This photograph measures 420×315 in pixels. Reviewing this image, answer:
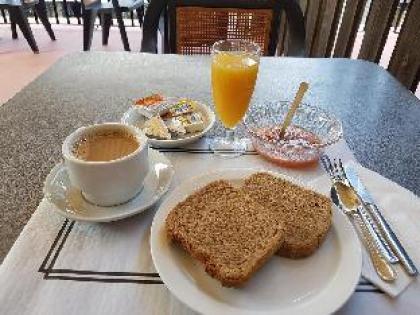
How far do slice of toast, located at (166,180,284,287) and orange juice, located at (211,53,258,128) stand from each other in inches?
11.0

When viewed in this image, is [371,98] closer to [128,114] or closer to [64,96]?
[128,114]

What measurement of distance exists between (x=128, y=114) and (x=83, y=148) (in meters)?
0.29

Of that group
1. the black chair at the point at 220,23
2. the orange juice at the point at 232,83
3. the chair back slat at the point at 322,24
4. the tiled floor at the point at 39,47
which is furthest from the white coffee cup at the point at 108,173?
the tiled floor at the point at 39,47

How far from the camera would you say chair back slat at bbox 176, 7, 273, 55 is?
1423mm

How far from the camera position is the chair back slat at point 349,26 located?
196cm

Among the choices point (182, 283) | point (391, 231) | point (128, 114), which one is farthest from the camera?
point (128, 114)

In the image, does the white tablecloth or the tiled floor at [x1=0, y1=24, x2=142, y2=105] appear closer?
the white tablecloth

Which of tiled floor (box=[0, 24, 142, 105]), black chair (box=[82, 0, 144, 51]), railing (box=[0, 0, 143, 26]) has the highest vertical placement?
black chair (box=[82, 0, 144, 51])

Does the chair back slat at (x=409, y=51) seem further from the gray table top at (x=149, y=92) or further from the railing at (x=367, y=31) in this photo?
the gray table top at (x=149, y=92)

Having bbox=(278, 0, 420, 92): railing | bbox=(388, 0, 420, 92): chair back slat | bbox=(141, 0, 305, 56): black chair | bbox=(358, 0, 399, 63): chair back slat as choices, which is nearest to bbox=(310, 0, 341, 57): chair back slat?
bbox=(278, 0, 420, 92): railing

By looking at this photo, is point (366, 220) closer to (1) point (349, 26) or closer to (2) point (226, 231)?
(2) point (226, 231)

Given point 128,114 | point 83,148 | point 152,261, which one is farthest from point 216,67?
point 152,261

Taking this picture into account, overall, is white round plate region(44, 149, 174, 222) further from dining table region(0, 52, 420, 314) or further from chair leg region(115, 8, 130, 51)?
chair leg region(115, 8, 130, 51)

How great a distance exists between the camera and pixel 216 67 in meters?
0.82
